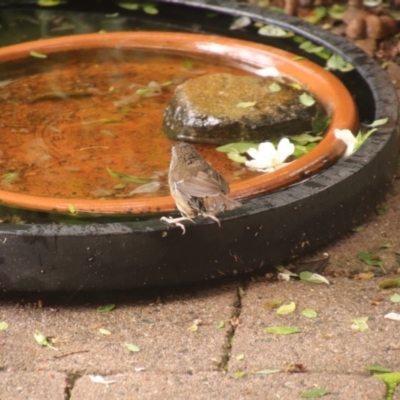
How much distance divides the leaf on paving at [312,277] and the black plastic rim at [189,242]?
9 centimetres

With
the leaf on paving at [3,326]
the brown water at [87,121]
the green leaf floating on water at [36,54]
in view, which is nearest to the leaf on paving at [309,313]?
the brown water at [87,121]

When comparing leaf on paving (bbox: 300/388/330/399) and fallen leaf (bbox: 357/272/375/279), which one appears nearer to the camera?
leaf on paving (bbox: 300/388/330/399)

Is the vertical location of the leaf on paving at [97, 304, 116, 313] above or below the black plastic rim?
below

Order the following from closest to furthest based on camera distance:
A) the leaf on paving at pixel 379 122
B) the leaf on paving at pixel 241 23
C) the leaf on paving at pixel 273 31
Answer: the leaf on paving at pixel 379 122
the leaf on paving at pixel 273 31
the leaf on paving at pixel 241 23

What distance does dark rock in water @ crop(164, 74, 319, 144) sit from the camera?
13.6 ft

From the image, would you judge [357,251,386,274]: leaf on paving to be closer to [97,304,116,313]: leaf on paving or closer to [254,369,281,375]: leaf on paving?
[254,369,281,375]: leaf on paving

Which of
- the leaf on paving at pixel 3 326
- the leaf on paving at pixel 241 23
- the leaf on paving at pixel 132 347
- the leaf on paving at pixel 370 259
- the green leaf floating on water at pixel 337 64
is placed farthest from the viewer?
the leaf on paving at pixel 241 23

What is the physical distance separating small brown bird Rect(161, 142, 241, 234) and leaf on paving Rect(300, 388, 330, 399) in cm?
72

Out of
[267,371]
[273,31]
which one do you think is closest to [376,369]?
[267,371]

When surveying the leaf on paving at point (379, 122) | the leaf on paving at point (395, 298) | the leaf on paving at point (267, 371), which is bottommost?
the leaf on paving at point (267, 371)

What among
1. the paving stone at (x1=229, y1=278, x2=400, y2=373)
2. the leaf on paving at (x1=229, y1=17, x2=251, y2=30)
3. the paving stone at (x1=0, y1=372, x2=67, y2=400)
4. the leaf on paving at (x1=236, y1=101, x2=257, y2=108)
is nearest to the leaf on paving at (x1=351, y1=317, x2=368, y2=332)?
the paving stone at (x1=229, y1=278, x2=400, y2=373)

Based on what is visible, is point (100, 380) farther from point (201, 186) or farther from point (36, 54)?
point (36, 54)

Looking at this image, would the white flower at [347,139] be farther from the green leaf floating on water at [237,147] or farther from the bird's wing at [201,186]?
the bird's wing at [201,186]

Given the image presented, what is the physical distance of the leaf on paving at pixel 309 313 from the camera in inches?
127
